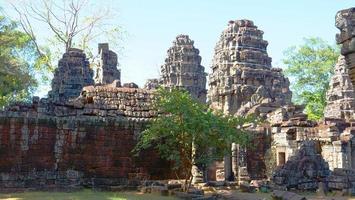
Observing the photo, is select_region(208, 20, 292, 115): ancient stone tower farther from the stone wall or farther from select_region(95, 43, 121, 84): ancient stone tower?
the stone wall

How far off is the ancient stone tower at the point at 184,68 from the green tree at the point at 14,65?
8.44m

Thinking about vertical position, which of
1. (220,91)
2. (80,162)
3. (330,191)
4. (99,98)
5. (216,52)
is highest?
(216,52)

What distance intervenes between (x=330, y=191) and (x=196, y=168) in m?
3.96

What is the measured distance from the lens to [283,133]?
683 inches

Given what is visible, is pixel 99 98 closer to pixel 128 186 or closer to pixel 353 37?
pixel 128 186

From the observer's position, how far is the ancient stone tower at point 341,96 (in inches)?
977

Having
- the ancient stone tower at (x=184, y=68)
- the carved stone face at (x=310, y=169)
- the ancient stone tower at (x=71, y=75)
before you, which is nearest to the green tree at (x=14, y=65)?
the ancient stone tower at (x=71, y=75)

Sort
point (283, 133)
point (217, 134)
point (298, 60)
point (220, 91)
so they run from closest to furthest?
point (217, 134)
point (283, 133)
point (220, 91)
point (298, 60)

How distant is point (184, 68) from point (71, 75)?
30.7 ft

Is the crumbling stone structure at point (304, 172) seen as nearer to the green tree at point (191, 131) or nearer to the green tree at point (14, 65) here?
the green tree at point (191, 131)

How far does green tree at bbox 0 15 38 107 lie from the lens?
2338 centimetres

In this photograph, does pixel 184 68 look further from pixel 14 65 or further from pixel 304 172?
pixel 304 172

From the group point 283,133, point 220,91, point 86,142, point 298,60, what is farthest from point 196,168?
point 298,60

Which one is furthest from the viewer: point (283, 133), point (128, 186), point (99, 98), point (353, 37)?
point (283, 133)
